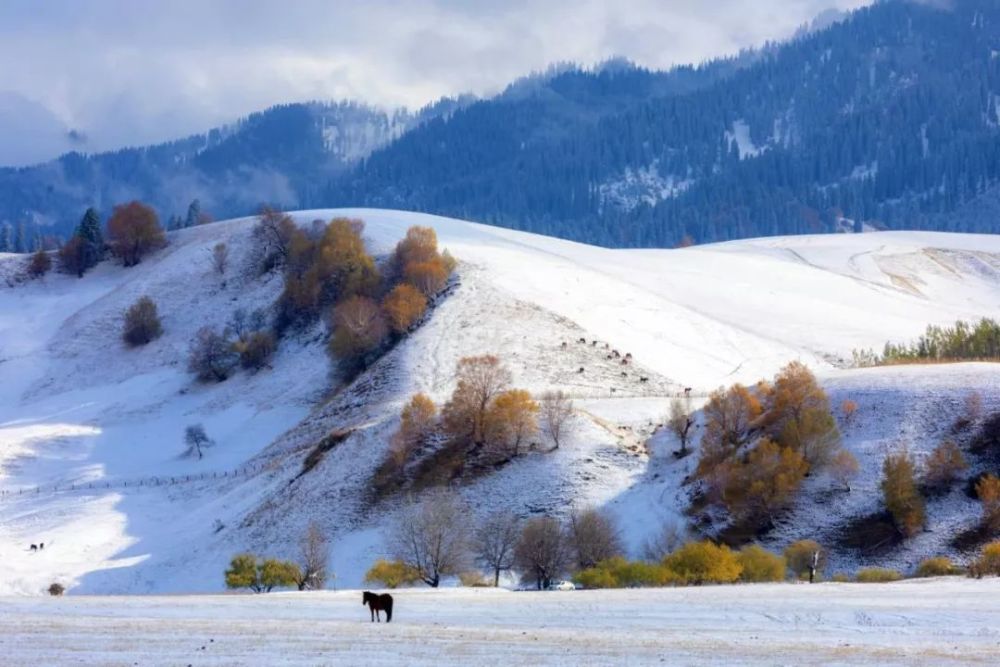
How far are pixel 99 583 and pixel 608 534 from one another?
2629cm

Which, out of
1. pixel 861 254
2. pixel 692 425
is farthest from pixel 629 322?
pixel 861 254

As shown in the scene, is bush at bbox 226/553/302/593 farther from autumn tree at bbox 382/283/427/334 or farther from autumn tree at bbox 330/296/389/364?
autumn tree at bbox 382/283/427/334

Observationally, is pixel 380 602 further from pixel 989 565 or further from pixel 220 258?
pixel 220 258

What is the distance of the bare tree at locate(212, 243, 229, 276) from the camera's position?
377 ft

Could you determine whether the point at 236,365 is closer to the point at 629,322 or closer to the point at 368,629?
the point at 629,322

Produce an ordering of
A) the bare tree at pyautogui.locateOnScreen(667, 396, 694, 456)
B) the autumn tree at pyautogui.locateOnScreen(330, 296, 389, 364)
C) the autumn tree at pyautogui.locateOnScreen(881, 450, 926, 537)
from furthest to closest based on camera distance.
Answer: the autumn tree at pyautogui.locateOnScreen(330, 296, 389, 364) < the bare tree at pyautogui.locateOnScreen(667, 396, 694, 456) < the autumn tree at pyautogui.locateOnScreen(881, 450, 926, 537)

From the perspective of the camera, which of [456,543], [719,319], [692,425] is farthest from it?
[719,319]

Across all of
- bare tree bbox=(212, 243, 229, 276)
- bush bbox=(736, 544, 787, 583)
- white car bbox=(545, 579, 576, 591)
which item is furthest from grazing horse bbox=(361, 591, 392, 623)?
bare tree bbox=(212, 243, 229, 276)

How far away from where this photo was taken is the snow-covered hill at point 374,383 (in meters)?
57.9

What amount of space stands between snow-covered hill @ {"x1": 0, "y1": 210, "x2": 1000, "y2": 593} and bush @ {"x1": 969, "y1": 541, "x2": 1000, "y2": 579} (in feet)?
29.5

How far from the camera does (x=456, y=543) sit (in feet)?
160

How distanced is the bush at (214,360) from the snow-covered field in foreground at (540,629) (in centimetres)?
6487

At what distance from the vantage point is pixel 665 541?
167 feet

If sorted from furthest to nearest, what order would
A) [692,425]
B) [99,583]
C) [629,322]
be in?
[629,322] < [692,425] < [99,583]
